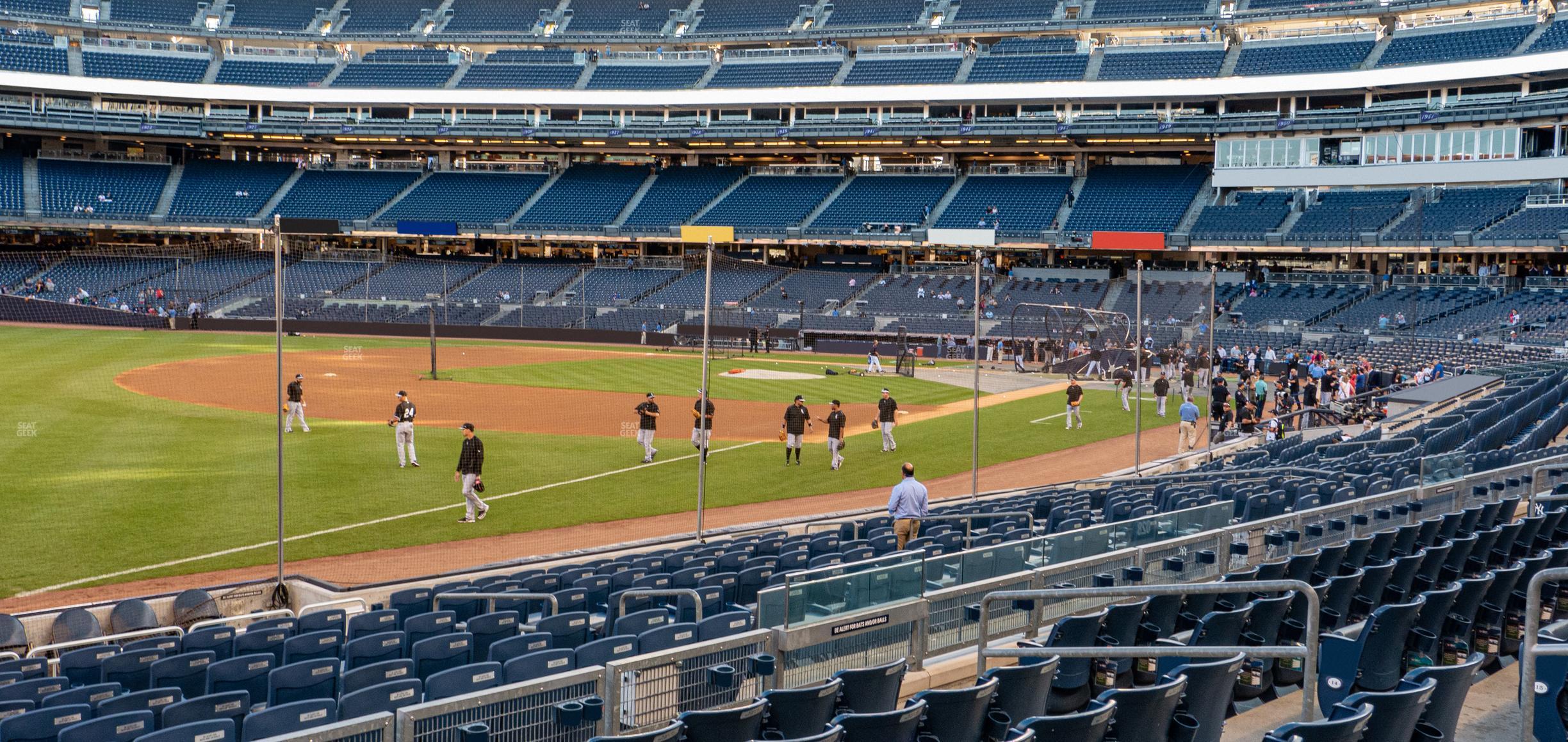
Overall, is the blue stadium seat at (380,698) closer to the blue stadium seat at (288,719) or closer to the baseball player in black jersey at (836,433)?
the blue stadium seat at (288,719)

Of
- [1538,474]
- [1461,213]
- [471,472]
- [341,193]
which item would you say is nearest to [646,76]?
[341,193]

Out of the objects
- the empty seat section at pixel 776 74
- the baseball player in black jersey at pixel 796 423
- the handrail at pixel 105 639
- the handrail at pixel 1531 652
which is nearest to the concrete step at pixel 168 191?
the empty seat section at pixel 776 74

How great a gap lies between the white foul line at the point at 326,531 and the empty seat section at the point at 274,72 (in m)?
64.0

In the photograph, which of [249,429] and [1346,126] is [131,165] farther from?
[1346,126]

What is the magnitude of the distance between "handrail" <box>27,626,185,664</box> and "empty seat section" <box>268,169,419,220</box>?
67.2m

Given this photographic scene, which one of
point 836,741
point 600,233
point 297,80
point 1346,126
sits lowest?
point 836,741

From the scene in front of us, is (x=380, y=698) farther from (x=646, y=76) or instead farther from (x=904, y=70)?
(x=646, y=76)

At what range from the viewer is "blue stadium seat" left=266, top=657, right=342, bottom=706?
26.5ft

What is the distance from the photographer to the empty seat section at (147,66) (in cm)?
7600

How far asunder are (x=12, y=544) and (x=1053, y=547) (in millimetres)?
15751

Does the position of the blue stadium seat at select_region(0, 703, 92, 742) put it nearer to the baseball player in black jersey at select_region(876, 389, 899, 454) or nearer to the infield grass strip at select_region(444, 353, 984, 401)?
the baseball player in black jersey at select_region(876, 389, 899, 454)

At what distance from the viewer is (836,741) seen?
6156 mm

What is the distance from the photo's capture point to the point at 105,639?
35.4 feet

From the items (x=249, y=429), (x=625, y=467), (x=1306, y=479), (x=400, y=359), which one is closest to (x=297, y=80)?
(x=400, y=359)
